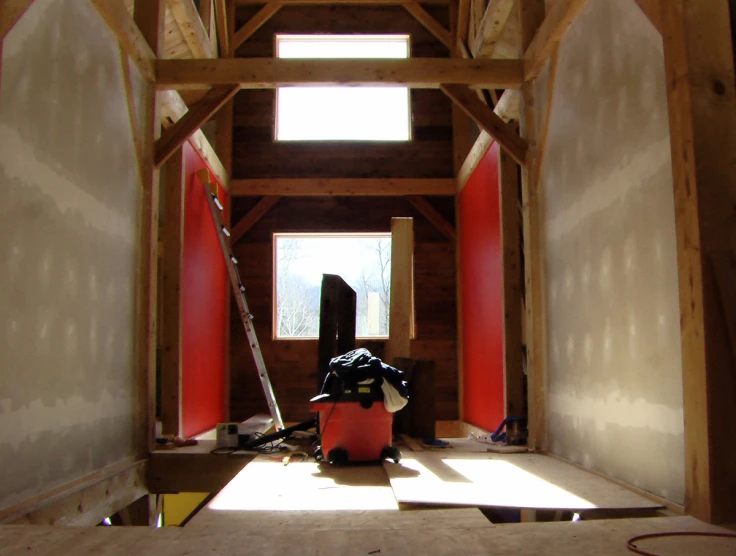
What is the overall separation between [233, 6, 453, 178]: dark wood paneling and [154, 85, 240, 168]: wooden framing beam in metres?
3.48

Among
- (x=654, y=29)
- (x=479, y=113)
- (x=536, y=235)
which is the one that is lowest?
(x=536, y=235)

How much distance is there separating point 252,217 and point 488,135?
3491 mm

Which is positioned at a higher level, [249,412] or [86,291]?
[86,291]

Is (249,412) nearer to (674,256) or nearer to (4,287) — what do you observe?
(4,287)

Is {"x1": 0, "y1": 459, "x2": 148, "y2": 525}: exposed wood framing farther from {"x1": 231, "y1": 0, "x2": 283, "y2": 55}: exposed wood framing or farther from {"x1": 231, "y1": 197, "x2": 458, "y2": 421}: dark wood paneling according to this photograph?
{"x1": 231, "y1": 0, "x2": 283, "y2": 55}: exposed wood framing

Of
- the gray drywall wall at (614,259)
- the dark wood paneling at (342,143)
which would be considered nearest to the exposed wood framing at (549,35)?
the gray drywall wall at (614,259)

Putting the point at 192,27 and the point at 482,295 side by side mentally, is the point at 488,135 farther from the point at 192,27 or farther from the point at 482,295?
the point at 192,27

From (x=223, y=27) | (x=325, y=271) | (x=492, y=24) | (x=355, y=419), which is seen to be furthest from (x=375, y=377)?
(x=325, y=271)

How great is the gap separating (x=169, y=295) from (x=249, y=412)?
3.04 metres

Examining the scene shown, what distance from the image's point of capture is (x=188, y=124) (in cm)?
527

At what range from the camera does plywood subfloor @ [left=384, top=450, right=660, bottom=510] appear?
2996 millimetres

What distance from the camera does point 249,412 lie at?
8.58 meters

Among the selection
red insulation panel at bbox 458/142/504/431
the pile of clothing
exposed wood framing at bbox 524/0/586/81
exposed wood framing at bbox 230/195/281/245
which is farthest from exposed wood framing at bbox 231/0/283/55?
the pile of clothing

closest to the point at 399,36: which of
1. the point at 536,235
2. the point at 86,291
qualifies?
the point at 536,235
